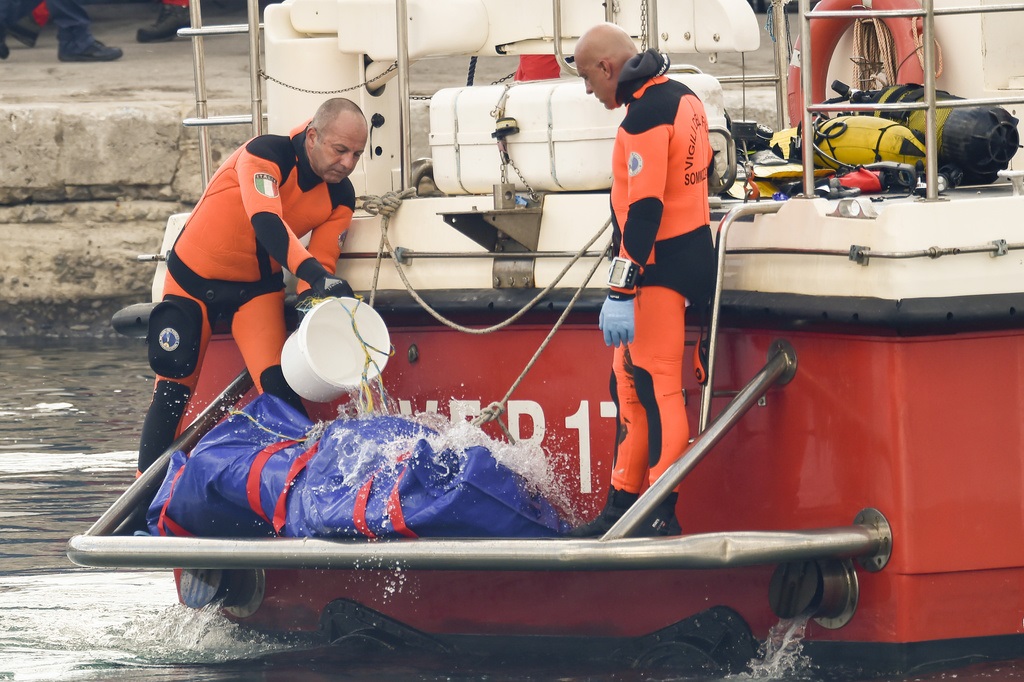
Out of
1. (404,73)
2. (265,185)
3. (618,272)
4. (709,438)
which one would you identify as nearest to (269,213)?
(265,185)

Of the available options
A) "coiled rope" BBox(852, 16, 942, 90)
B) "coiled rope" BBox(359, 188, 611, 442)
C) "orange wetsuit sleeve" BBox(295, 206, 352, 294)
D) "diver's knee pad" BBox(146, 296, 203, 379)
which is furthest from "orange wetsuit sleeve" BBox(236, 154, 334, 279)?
"coiled rope" BBox(852, 16, 942, 90)

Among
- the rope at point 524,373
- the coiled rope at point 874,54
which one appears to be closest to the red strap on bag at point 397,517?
the rope at point 524,373

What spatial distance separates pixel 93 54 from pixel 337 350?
9846 millimetres

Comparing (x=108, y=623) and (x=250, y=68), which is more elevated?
(x=250, y=68)

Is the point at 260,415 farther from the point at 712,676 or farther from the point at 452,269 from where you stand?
the point at 712,676

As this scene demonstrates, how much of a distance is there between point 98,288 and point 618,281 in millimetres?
8762

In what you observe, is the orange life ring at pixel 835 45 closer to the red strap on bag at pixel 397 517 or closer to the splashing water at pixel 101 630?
the red strap on bag at pixel 397 517

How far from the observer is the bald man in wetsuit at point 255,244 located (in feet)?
18.0

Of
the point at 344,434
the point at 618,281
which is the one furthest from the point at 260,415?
the point at 618,281

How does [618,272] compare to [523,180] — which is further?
[523,180]

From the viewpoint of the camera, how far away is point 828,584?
15.9 feet

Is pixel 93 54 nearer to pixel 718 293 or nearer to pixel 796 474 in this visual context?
pixel 718 293

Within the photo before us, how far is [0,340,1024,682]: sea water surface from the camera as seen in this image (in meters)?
5.21

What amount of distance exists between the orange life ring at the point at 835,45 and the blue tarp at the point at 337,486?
2345 mm
